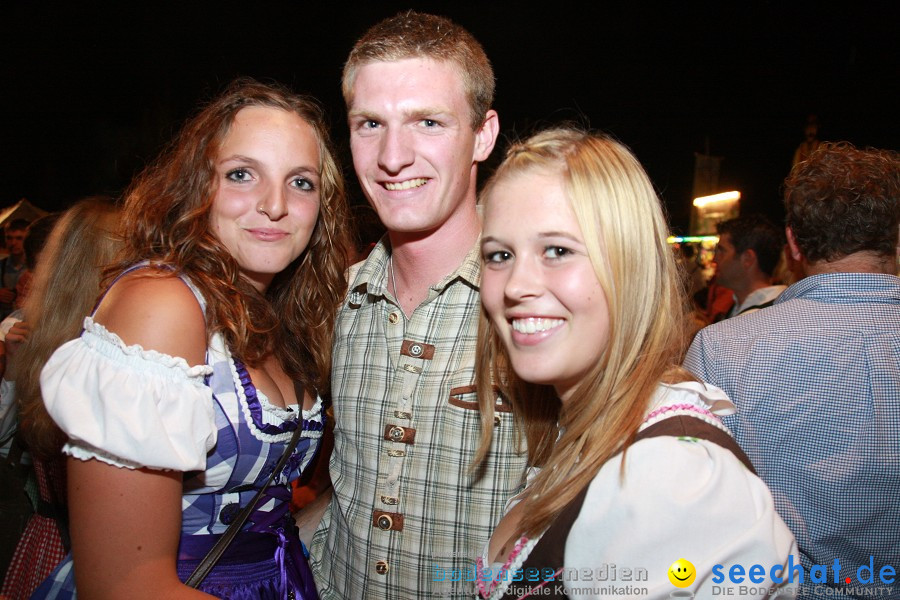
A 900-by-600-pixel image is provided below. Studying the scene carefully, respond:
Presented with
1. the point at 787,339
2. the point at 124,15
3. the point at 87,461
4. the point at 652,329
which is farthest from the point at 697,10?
the point at 87,461

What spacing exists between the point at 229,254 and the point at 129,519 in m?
0.75

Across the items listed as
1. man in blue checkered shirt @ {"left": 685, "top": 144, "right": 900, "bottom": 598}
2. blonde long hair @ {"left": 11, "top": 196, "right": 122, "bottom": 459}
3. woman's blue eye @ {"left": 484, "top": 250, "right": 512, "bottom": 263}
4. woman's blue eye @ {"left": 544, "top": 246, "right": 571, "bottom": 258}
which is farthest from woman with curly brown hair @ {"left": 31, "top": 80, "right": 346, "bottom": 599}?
man in blue checkered shirt @ {"left": 685, "top": 144, "right": 900, "bottom": 598}

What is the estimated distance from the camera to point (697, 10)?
8.87 metres

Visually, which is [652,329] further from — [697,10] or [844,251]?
[697,10]

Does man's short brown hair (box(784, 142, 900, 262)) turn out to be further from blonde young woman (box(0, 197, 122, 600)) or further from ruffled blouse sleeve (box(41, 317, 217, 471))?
blonde young woman (box(0, 197, 122, 600))

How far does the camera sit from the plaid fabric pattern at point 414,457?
163cm

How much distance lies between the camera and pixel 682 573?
90cm

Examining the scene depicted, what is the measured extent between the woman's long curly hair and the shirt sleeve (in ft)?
3.34

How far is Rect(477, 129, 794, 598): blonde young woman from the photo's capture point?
0.91m

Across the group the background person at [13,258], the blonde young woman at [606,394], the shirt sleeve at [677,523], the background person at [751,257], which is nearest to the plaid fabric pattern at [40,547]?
the blonde young woman at [606,394]

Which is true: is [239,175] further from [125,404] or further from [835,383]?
[835,383]

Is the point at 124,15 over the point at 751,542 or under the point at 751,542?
over

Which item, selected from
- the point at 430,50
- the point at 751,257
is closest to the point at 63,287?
the point at 430,50

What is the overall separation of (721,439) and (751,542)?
17cm
